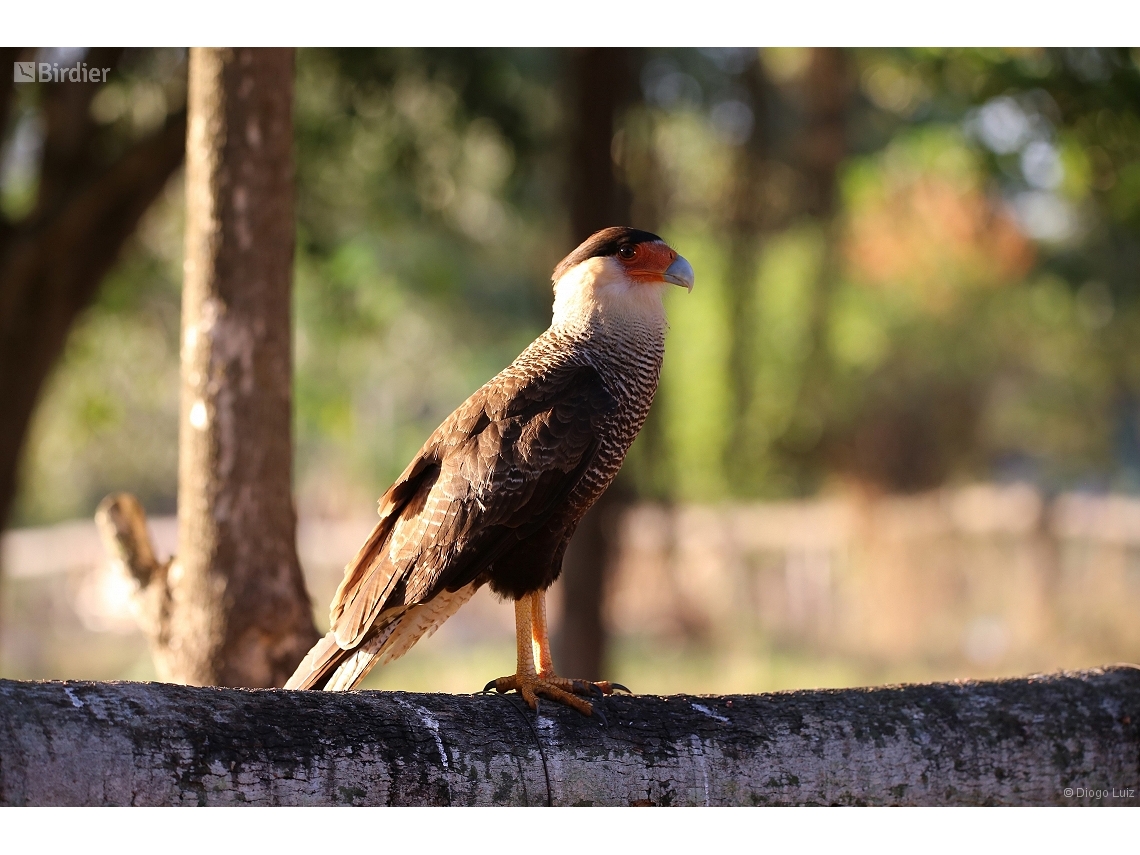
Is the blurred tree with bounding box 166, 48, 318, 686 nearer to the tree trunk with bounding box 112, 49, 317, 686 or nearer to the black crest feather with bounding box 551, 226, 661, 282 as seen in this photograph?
the tree trunk with bounding box 112, 49, 317, 686

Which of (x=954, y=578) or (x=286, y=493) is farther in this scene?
(x=954, y=578)

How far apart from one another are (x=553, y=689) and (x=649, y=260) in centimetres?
124

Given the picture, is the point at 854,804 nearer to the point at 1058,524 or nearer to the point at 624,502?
the point at 624,502

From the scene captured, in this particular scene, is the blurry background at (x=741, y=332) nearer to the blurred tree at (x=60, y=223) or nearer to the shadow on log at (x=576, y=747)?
the blurred tree at (x=60, y=223)

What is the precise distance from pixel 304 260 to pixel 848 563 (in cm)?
857

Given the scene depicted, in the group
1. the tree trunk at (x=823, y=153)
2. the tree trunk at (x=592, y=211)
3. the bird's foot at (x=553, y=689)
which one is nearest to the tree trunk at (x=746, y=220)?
the tree trunk at (x=823, y=153)

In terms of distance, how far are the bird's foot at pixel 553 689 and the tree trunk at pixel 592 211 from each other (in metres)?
3.15

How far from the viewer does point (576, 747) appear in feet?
9.09

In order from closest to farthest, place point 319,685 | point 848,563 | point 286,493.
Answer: point 319,685
point 286,493
point 848,563

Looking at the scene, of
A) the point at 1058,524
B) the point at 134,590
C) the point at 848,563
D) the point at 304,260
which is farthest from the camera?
the point at 848,563

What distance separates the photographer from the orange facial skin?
3.21 meters

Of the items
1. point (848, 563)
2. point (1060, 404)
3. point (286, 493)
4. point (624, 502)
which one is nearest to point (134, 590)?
point (286, 493)

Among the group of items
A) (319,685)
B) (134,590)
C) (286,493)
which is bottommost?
(319,685)

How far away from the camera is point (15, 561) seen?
1415 cm
